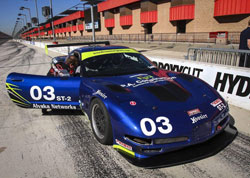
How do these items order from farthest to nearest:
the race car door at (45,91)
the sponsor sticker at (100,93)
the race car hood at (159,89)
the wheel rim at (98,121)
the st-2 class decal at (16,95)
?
the st-2 class decal at (16,95)
the race car door at (45,91)
the wheel rim at (98,121)
the sponsor sticker at (100,93)
the race car hood at (159,89)

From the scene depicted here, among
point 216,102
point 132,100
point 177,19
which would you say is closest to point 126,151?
point 132,100

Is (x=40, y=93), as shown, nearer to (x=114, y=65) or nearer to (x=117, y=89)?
(x=114, y=65)

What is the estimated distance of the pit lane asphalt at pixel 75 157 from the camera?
8.03 ft

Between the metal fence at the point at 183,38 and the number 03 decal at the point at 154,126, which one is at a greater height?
the metal fence at the point at 183,38

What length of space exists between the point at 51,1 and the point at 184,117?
24004 millimetres

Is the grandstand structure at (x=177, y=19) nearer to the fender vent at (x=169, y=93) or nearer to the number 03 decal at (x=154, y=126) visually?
the fender vent at (x=169, y=93)

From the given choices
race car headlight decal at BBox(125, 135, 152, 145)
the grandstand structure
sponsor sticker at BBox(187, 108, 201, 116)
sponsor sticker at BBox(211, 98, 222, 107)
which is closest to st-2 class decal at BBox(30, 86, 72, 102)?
race car headlight decal at BBox(125, 135, 152, 145)

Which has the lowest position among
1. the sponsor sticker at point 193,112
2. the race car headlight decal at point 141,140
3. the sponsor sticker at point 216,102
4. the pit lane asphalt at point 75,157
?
the pit lane asphalt at point 75,157

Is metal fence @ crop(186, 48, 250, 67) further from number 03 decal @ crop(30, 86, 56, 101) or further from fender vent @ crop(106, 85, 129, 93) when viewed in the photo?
number 03 decal @ crop(30, 86, 56, 101)

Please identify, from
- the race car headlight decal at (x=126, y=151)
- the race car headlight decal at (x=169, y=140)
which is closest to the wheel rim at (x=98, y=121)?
the race car headlight decal at (x=126, y=151)

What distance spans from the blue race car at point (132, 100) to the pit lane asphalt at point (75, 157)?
27cm

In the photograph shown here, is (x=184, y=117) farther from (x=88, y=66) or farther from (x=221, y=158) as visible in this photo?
(x=88, y=66)

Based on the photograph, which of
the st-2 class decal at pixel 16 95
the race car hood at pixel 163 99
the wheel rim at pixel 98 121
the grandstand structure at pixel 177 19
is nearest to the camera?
the race car hood at pixel 163 99

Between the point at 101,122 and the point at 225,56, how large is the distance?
5101mm
